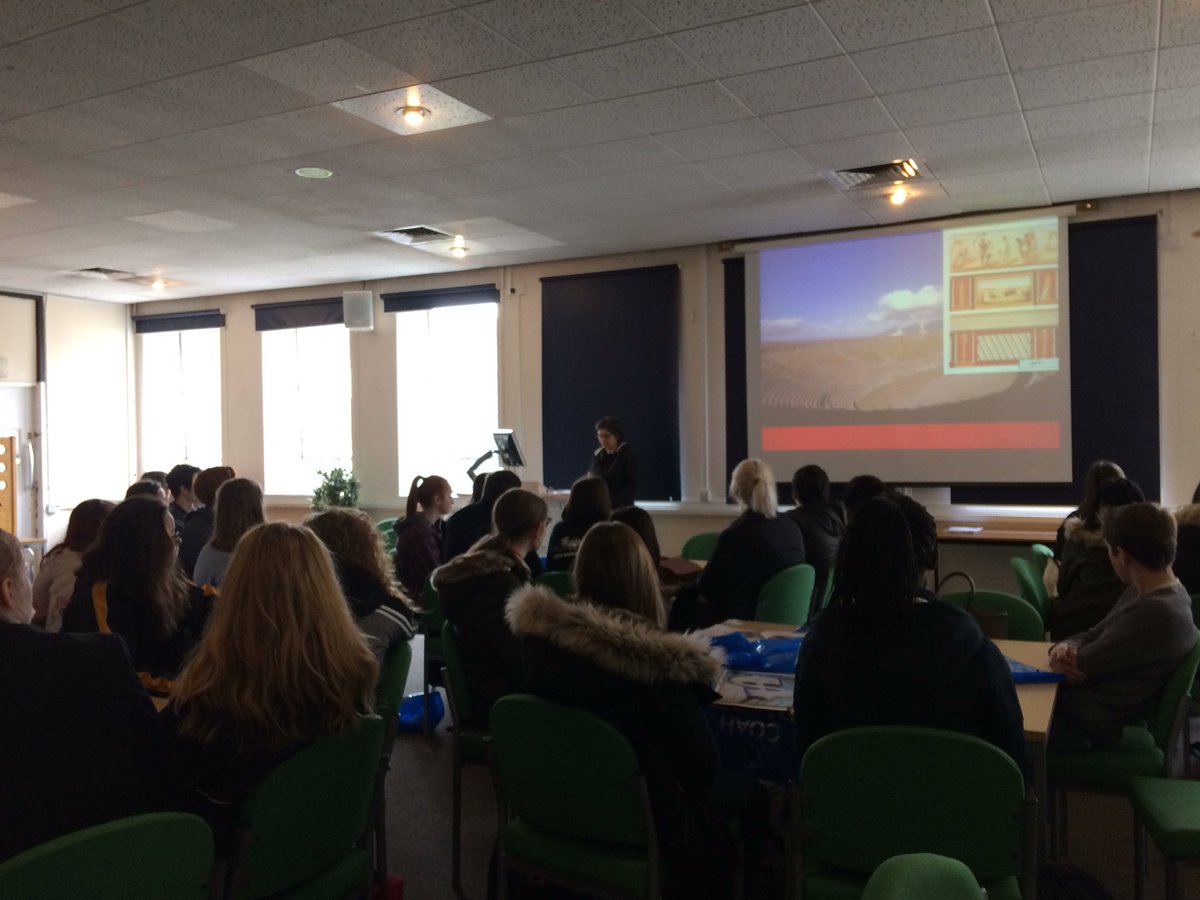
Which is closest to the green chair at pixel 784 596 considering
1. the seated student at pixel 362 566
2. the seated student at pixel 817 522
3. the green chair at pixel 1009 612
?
the seated student at pixel 817 522

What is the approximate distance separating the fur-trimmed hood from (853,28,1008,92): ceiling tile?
2695 millimetres

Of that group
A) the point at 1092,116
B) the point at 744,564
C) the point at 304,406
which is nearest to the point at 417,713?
the point at 744,564

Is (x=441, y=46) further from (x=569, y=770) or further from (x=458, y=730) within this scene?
(x=569, y=770)

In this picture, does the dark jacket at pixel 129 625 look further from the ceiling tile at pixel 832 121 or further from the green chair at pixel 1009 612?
the ceiling tile at pixel 832 121

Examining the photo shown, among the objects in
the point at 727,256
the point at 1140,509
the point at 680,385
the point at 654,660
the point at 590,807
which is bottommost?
the point at 590,807

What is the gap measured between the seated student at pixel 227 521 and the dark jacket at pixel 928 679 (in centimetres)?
246

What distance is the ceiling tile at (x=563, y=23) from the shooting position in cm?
332

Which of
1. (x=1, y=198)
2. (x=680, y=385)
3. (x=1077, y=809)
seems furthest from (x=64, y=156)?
(x=1077, y=809)

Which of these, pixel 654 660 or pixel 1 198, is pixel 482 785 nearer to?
pixel 654 660

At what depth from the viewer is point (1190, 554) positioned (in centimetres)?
381

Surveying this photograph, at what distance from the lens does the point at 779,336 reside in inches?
292

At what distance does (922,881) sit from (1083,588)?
3.00 metres

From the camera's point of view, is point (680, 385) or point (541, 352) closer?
point (680, 385)

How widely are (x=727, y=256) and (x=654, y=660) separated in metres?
5.92
